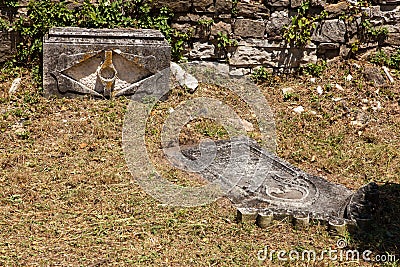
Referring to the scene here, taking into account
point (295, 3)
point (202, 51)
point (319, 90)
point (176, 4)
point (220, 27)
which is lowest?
point (319, 90)

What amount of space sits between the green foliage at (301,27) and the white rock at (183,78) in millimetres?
1438

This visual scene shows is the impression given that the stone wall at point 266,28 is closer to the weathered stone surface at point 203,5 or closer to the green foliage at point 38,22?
the weathered stone surface at point 203,5

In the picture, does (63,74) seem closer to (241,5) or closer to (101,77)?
(101,77)

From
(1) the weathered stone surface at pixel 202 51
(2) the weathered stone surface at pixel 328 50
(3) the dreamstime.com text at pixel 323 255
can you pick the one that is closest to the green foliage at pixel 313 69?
(2) the weathered stone surface at pixel 328 50

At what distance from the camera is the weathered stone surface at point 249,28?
7.74 m

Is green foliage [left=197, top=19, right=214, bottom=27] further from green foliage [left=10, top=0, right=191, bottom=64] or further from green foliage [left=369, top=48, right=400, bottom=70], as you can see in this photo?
green foliage [left=369, top=48, right=400, bottom=70]

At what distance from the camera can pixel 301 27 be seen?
781 centimetres

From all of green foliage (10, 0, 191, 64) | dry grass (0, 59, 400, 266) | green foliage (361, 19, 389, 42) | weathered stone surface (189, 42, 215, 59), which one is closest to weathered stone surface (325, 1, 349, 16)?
green foliage (361, 19, 389, 42)

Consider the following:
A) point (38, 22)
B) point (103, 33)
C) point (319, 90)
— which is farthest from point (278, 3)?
point (38, 22)

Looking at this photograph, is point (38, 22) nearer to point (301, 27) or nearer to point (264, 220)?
point (301, 27)

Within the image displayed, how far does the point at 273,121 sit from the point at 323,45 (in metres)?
1.61

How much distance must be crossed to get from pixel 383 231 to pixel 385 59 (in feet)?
13.1

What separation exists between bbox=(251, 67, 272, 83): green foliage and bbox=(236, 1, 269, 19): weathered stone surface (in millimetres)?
680

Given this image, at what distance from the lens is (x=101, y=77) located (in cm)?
678
